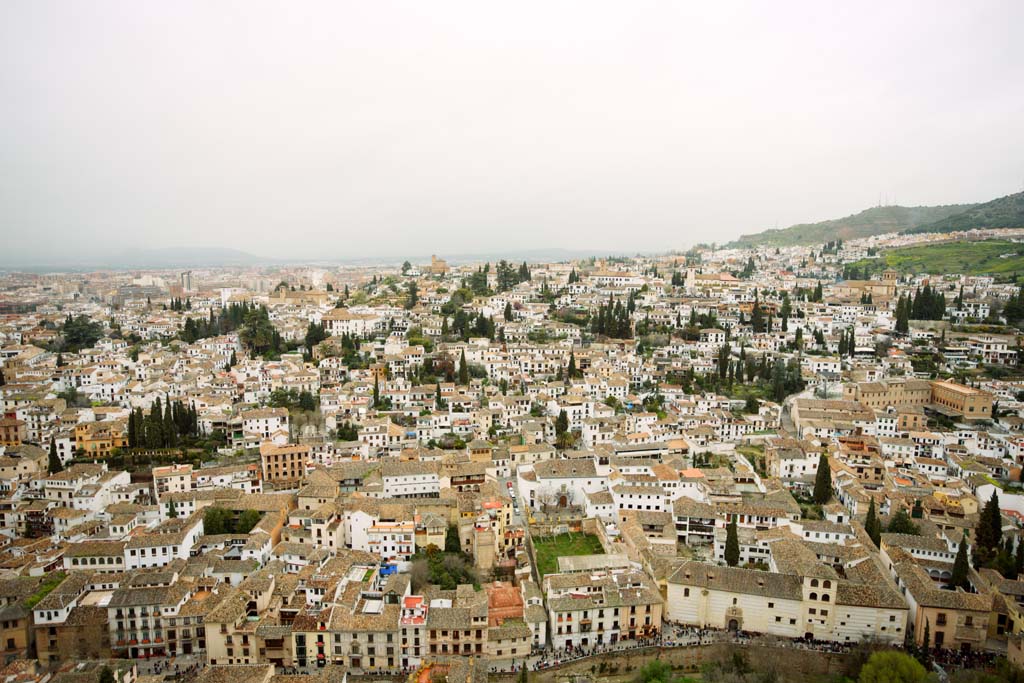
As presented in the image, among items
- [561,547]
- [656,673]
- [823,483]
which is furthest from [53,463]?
[823,483]

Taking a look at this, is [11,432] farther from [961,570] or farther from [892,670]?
[961,570]

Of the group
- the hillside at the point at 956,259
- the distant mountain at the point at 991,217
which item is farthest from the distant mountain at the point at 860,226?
the hillside at the point at 956,259

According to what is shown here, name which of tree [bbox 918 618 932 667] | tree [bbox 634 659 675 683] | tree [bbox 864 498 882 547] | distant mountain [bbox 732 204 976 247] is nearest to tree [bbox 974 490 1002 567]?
tree [bbox 864 498 882 547]

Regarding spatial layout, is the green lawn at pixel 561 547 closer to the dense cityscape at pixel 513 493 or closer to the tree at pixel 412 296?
the dense cityscape at pixel 513 493

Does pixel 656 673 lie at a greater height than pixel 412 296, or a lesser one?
lesser

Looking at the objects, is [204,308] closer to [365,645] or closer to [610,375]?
[610,375]
